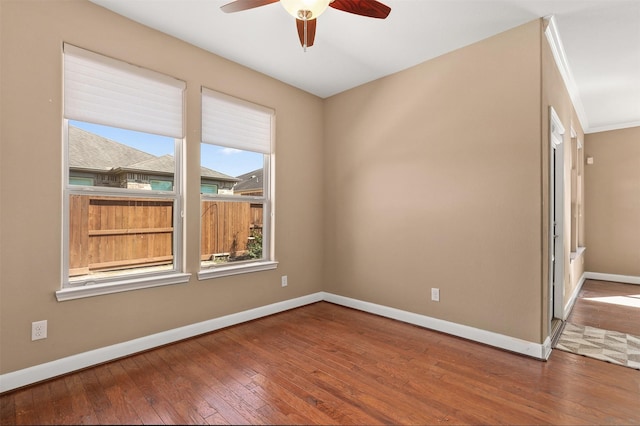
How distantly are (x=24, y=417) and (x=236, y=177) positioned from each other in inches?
94.5

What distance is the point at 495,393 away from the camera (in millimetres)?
2049

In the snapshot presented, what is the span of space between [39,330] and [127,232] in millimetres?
867

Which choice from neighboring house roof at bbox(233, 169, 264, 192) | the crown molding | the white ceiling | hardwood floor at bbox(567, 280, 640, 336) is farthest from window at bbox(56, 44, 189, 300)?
hardwood floor at bbox(567, 280, 640, 336)

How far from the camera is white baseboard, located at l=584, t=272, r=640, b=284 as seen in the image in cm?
521

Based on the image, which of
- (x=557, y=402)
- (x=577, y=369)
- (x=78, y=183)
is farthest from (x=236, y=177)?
(x=577, y=369)

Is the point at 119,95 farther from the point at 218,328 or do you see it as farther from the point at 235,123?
the point at 218,328

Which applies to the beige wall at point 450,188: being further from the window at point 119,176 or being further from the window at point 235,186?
the window at point 119,176

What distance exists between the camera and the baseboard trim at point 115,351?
2072 mm

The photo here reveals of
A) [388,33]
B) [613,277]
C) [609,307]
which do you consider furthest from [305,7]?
[613,277]

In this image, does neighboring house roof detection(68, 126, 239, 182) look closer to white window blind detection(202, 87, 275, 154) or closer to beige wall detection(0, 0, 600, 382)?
beige wall detection(0, 0, 600, 382)

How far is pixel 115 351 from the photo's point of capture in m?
2.46

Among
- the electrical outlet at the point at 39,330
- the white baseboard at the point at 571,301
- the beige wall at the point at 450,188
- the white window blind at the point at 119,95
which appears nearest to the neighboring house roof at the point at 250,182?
the white window blind at the point at 119,95

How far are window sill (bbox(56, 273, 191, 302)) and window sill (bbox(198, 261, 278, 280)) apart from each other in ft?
0.56

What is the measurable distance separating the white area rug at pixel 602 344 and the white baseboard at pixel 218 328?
1.08ft
